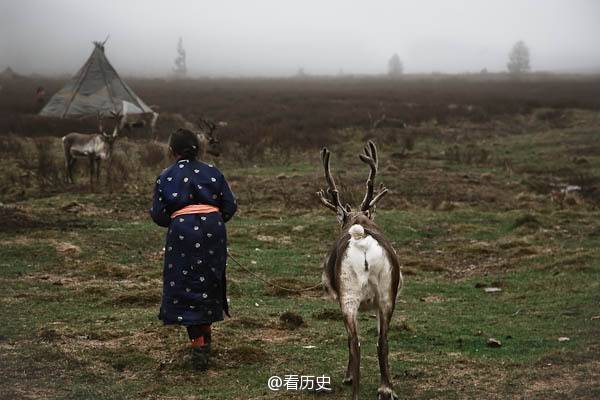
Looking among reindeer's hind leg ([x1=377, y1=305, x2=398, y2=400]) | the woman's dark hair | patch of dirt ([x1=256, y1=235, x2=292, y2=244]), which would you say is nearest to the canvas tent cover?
patch of dirt ([x1=256, y1=235, x2=292, y2=244])

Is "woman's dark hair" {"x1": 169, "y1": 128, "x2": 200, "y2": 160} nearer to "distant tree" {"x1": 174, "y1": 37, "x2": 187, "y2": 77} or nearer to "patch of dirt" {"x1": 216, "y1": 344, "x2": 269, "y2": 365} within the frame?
"patch of dirt" {"x1": 216, "y1": 344, "x2": 269, "y2": 365}

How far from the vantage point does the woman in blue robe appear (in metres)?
6.86

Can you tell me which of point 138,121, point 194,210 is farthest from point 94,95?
point 194,210

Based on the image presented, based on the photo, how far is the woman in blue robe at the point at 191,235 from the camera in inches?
270

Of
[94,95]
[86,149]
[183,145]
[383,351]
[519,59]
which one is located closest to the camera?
[383,351]

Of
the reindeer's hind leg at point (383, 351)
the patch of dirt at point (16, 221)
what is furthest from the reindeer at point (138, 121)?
the reindeer's hind leg at point (383, 351)

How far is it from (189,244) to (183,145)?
89 centimetres

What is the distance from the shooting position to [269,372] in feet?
23.3

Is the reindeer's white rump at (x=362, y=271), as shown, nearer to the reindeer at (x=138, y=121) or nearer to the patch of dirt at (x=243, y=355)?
the patch of dirt at (x=243, y=355)

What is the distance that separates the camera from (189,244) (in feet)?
22.4

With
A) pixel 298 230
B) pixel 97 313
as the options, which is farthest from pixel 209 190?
pixel 298 230

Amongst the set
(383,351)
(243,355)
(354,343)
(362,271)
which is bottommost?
(243,355)

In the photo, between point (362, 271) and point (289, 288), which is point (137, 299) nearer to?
point (289, 288)

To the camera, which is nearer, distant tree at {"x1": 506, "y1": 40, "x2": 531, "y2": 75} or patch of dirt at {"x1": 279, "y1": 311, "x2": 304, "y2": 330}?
patch of dirt at {"x1": 279, "y1": 311, "x2": 304, "y2": 330}
